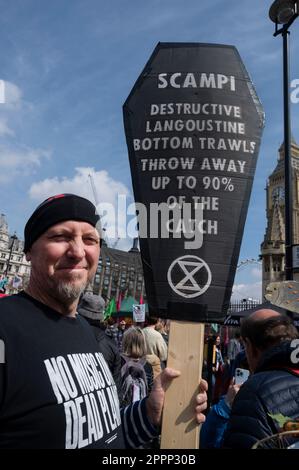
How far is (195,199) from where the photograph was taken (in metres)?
2.06

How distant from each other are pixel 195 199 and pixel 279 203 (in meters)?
55.8

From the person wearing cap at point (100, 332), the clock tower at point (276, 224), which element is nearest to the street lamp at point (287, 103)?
the person wearing cap at point (100, 332)

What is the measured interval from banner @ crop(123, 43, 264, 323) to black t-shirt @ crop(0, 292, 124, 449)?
2.03 ft

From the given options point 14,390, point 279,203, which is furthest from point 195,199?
point 279,203

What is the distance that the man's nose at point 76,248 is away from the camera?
1.59 m

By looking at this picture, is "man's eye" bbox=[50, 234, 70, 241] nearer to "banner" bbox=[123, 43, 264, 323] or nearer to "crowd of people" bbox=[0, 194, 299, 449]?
"crowd of people" bbox=[0, 194, 299, 449]

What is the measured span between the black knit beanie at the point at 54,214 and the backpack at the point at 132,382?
9.48 feet

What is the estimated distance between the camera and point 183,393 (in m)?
1.72

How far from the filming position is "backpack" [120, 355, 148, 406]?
406 cm

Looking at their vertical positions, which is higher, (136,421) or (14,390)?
(14,390)

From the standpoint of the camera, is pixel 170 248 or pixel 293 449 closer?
pixel 293 449

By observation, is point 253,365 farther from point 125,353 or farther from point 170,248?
point 125,353

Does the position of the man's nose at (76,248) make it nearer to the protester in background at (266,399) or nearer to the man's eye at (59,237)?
the man's eye at (59,237)

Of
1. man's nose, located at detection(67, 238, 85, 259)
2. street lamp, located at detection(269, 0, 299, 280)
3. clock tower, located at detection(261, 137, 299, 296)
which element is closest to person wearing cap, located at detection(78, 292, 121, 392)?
man's nose, located at detection(67, 238, 85, 259)
